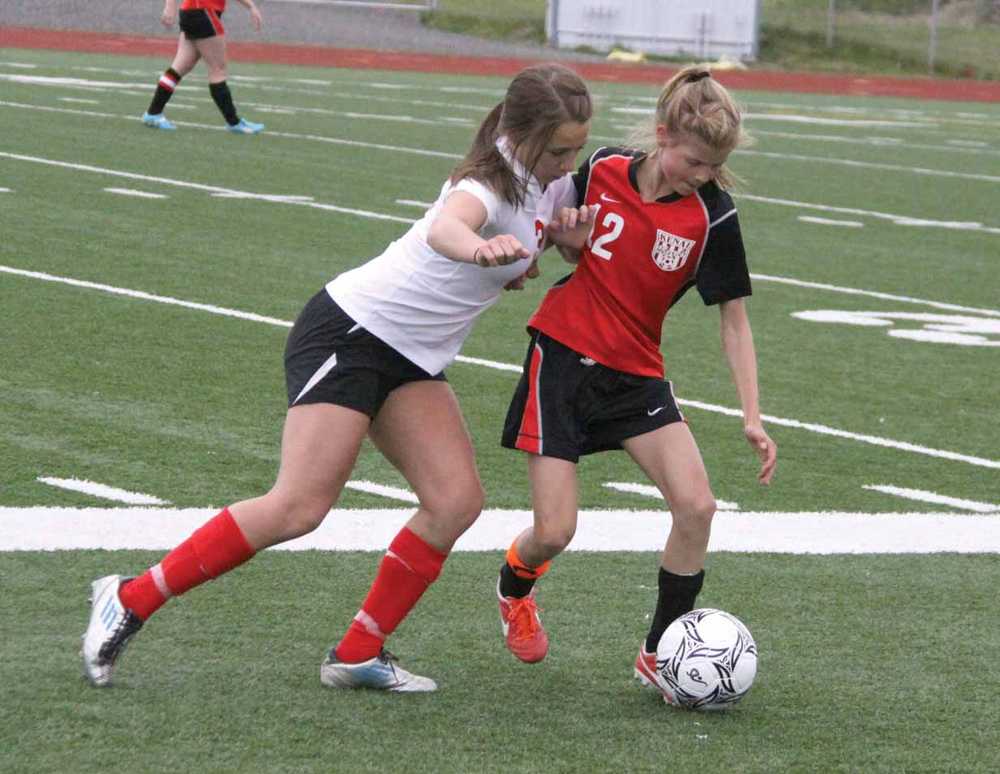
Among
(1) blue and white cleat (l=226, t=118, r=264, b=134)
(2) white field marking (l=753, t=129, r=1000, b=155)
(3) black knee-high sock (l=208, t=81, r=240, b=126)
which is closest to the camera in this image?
(3) black knee-high sock (l=208, t=81, r=240, b=126)

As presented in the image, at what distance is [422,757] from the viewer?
14.4 feet

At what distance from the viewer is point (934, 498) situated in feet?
24.2

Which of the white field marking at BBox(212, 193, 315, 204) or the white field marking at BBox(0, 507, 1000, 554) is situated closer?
the white field marking at BBox(0, 507, 1000, 554)

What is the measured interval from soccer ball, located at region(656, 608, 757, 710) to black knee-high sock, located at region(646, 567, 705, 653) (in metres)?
0.06

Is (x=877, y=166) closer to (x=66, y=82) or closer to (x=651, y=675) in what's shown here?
(x=66, y=82)

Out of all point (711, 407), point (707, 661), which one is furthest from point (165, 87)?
A: point (707, 661)

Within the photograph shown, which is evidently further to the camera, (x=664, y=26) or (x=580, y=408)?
(x=664, y=26)

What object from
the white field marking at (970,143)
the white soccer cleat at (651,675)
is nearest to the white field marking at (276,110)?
the white field marking at (970,143)

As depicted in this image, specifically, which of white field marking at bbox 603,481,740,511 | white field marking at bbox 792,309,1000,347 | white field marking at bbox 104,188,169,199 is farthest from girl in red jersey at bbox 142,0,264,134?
white field marking at bbox 603,481,740,511

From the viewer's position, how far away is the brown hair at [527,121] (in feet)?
15.4

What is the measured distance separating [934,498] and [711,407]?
5.52 feet

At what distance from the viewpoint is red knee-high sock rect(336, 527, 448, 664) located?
4.97 meters

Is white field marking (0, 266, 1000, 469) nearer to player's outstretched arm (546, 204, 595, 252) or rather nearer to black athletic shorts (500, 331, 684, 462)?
black athletic shorts (500, 331, 684, 462)

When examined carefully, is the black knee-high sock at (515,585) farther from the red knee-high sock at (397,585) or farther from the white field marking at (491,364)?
the white field marking at (491,364)
